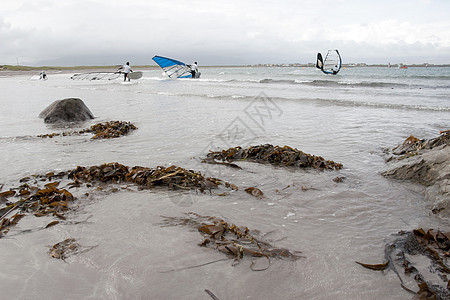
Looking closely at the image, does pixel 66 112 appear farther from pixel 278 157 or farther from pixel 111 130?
pixel 278 157

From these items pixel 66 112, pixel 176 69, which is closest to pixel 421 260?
pixel 66 112

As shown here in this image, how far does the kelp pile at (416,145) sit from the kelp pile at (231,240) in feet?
12.8

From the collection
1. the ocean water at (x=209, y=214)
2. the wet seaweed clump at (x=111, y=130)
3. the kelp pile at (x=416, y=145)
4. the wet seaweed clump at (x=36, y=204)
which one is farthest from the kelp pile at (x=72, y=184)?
the kelp pile at (x=416, y=145)

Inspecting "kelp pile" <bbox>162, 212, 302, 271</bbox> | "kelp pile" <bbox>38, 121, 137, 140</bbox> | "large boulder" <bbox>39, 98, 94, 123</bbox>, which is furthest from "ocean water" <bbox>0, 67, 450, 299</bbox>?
"large boulder" <bbox>39, 98, 94, 123</bbox>

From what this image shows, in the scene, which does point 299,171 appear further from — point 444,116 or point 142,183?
point 444,116

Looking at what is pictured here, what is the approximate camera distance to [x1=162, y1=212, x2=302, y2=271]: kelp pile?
2584mm

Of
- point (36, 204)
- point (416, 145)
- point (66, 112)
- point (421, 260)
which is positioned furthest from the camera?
point (66, 112)

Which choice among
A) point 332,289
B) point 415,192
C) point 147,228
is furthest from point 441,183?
point 147,228

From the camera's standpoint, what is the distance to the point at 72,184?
4289 mm

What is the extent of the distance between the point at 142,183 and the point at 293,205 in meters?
2.20

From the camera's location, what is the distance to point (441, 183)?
3.81 meters

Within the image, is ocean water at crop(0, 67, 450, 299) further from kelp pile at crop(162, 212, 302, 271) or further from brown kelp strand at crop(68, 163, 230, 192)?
brown kelp strand at crop(68, 163, 230, 192)

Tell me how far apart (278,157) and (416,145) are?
284cm

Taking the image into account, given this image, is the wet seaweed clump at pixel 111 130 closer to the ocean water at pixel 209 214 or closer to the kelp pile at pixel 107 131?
the kelp pile at pixel 107 131
